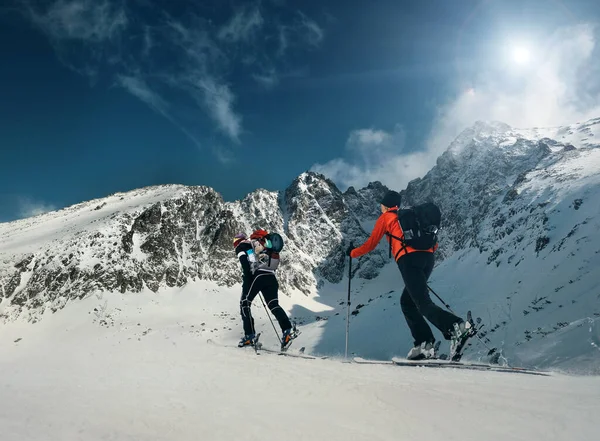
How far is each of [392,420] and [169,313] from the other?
49.9m

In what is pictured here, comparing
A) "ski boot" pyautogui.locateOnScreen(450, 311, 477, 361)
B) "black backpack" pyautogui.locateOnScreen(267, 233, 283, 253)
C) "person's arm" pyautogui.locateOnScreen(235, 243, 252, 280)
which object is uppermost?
"black backpack" pyautogui.locateOnScreen(267, 233, 283, 253)

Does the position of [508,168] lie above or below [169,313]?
above

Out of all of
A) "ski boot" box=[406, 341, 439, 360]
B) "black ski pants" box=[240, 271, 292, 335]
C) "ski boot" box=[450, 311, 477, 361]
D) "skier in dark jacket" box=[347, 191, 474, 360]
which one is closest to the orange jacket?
"skier in dark jacket" box=[347, 191, 474, 360]

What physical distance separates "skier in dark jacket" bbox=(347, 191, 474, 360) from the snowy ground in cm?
114

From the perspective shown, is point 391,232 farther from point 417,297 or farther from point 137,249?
point 137,249

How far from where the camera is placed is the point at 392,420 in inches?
107

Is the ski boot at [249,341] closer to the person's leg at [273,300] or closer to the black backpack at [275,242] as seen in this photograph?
the person's leg at [273,300]

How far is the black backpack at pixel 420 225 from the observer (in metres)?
6.73

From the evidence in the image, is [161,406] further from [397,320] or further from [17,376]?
[397,320]

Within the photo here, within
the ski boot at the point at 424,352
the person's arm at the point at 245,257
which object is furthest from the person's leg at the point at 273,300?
the ski boot at the point at 424,352

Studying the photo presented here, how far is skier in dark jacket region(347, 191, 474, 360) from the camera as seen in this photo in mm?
5941

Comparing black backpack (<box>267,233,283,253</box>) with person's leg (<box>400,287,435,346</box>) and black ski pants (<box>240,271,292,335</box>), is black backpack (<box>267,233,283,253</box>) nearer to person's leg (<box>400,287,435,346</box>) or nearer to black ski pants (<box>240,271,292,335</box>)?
black ski pants (<box>240,271,292,335</box>)

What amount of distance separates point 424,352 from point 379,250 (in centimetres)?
11676

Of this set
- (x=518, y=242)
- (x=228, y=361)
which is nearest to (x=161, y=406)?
(x=228, y=361)
